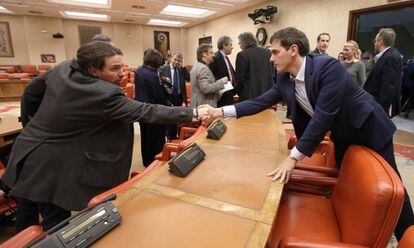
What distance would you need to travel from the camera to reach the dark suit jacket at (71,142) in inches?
49.3

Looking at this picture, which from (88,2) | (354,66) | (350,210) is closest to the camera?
(350,210)

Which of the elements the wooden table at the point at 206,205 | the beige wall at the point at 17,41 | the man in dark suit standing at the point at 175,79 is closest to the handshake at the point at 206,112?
the wooden table at the point at 206,205

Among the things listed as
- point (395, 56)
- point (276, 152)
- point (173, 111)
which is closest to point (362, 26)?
point (395, 56)

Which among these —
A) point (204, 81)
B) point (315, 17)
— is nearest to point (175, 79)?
point (204, 81)

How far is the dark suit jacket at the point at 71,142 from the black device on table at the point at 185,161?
0.91 feet

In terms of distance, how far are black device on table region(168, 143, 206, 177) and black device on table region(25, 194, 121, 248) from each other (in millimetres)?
386

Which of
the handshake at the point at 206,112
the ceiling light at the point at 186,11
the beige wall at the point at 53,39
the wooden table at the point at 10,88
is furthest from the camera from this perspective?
the beige wall at the point at 53,39

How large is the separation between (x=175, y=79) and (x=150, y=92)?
116cm

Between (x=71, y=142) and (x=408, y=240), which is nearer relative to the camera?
(x=408, y=240)

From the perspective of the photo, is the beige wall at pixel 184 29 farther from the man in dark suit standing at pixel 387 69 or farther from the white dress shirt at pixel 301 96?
the white dress shirt at pixel 301 96

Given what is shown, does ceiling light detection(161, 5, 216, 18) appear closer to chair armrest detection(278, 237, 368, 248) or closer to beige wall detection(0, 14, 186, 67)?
beige wall detection(0, 14, 186, 67)

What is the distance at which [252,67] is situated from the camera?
319cm

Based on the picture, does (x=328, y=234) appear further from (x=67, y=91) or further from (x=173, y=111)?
(x=67, y=91)

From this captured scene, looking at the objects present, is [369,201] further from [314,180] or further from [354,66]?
[354,66]
